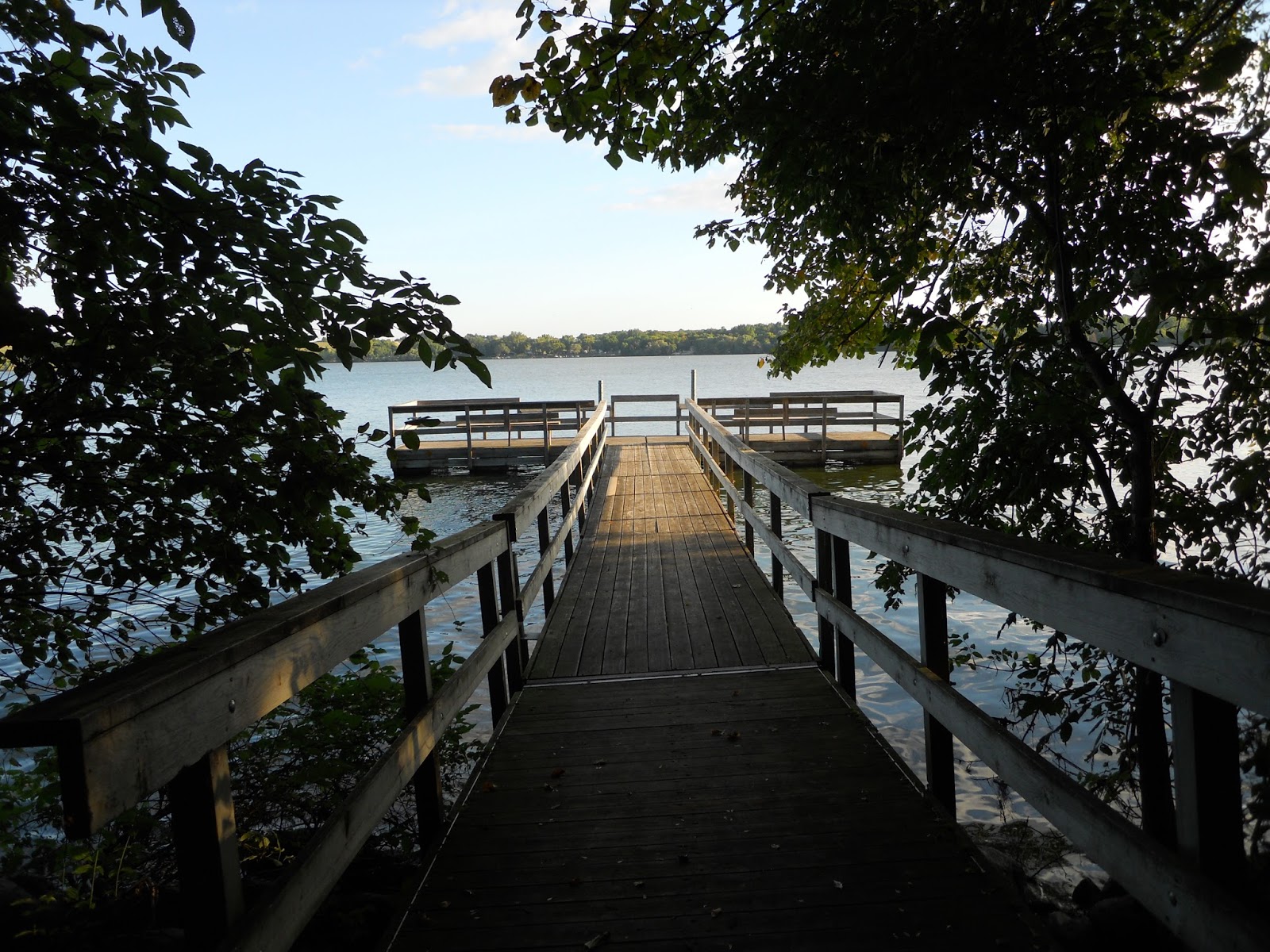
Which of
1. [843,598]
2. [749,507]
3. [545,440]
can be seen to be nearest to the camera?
[843,598]

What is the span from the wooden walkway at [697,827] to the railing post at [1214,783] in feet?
2.29

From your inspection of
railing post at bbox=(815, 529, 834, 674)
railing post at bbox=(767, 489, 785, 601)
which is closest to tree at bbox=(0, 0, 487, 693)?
railing post at bbox=(815, 529, 834, 674)

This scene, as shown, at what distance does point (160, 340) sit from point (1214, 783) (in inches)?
106

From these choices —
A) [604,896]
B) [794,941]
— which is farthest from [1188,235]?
[604,896]

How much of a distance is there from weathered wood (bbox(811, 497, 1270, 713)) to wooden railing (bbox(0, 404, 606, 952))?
161cm

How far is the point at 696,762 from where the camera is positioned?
11.0 ft

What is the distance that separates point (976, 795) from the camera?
5453 mm

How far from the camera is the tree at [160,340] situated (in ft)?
7.93

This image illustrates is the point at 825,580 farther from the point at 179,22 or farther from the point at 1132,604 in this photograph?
the point at 179,22

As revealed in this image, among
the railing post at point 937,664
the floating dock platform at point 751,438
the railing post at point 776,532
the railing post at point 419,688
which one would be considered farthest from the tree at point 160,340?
the floating dock platform at point 751,438

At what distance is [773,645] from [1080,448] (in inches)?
74.1

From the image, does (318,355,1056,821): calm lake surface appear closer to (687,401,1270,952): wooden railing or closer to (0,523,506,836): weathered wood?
(0,523,506,836): weathered wood

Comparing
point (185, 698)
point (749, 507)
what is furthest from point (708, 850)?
point (749, 507)

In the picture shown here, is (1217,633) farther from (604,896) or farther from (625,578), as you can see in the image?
(625,578)
